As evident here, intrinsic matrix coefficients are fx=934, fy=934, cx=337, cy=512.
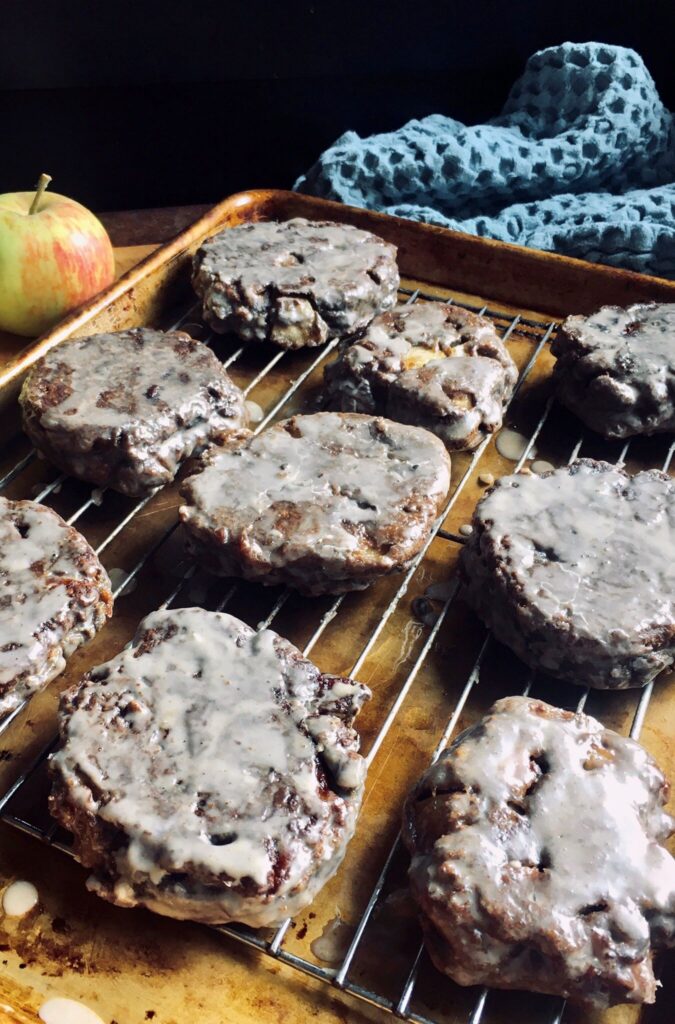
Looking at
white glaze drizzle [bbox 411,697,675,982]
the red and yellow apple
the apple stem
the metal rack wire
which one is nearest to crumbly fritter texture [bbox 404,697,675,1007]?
white glaze drizzle [bbox 411,697,675,982]

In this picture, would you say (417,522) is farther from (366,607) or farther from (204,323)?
(204,323)

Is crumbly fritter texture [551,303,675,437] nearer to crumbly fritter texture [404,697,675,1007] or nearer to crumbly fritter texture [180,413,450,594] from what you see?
crumbly fritter texture [180,413,450,594]

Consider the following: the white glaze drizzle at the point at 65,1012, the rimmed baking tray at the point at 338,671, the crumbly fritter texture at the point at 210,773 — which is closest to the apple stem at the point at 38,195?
the rimmed baking tray at the point at 338,671

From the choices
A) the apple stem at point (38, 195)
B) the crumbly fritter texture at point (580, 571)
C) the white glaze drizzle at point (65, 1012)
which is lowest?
the white glaze drizzle at point (65, 1012)

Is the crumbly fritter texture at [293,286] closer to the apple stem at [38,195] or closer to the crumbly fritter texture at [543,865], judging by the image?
the apple stem at [38,195]

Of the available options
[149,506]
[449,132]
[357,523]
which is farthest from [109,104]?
[357,523]

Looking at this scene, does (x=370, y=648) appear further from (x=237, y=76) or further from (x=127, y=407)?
(x=237, y=76)
